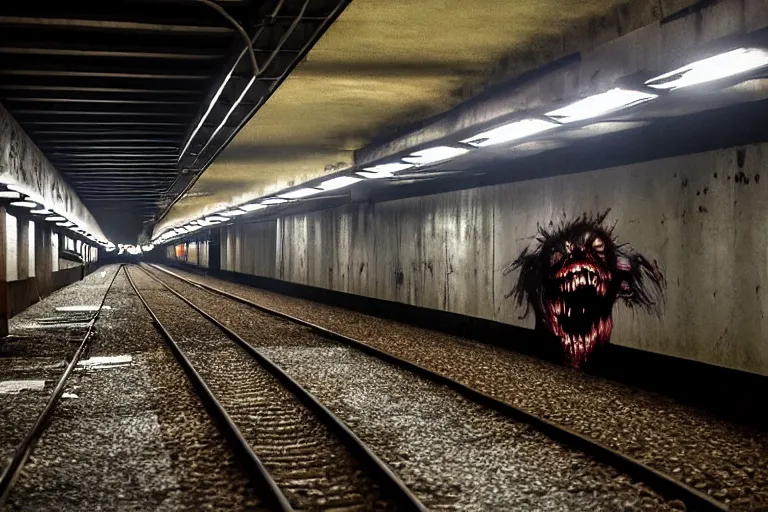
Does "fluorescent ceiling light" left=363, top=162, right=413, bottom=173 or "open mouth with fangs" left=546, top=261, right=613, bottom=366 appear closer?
"open mouth with fangs" left=546, top=261, right=613, bottom=366

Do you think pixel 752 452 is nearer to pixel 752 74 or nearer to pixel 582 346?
pixel 752 74

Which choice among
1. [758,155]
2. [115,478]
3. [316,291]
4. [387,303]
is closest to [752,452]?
[758,155]

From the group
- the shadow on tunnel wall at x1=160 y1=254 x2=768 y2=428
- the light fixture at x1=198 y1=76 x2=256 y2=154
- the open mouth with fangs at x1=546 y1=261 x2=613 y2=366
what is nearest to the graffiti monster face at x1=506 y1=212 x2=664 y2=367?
Result: the open mouth with fangs at x1=546 y1=261 x2=613 y2=366

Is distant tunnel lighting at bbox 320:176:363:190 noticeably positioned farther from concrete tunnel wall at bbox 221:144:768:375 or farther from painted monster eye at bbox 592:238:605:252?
painted monster eye at bbox 592:238:605:252

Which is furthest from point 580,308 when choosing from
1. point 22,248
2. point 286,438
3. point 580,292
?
point 22,248

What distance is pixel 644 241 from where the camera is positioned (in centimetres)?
1000

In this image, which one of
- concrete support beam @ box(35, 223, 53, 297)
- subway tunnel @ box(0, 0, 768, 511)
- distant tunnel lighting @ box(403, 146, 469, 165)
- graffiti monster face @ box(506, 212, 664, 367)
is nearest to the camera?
subway tunnel @ box(0, 0, 768, 511)

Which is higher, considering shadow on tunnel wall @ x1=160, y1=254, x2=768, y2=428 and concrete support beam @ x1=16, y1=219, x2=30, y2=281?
concrete support beam @ x1=16, y1=219, x2=30, y2=281

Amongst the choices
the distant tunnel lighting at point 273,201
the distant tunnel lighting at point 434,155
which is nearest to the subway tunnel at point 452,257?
the distant tunnel lighting at point 434,155

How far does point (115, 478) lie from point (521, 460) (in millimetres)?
3389

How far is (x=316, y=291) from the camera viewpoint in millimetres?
27188

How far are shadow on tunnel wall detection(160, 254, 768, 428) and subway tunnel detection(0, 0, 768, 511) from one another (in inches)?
1.6

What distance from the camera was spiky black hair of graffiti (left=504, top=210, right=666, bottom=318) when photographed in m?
9.93

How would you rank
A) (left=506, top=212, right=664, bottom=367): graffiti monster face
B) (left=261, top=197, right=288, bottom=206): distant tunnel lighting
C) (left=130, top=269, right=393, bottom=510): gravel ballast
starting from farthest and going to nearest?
(left=261, top=197, right=288, bottom=206): distant tunnel lighting
(left=506, top=212, right=664, bottom=367): graffiti monster face
(left=130, top=269, right=393, bottom=510): gravel ballast
